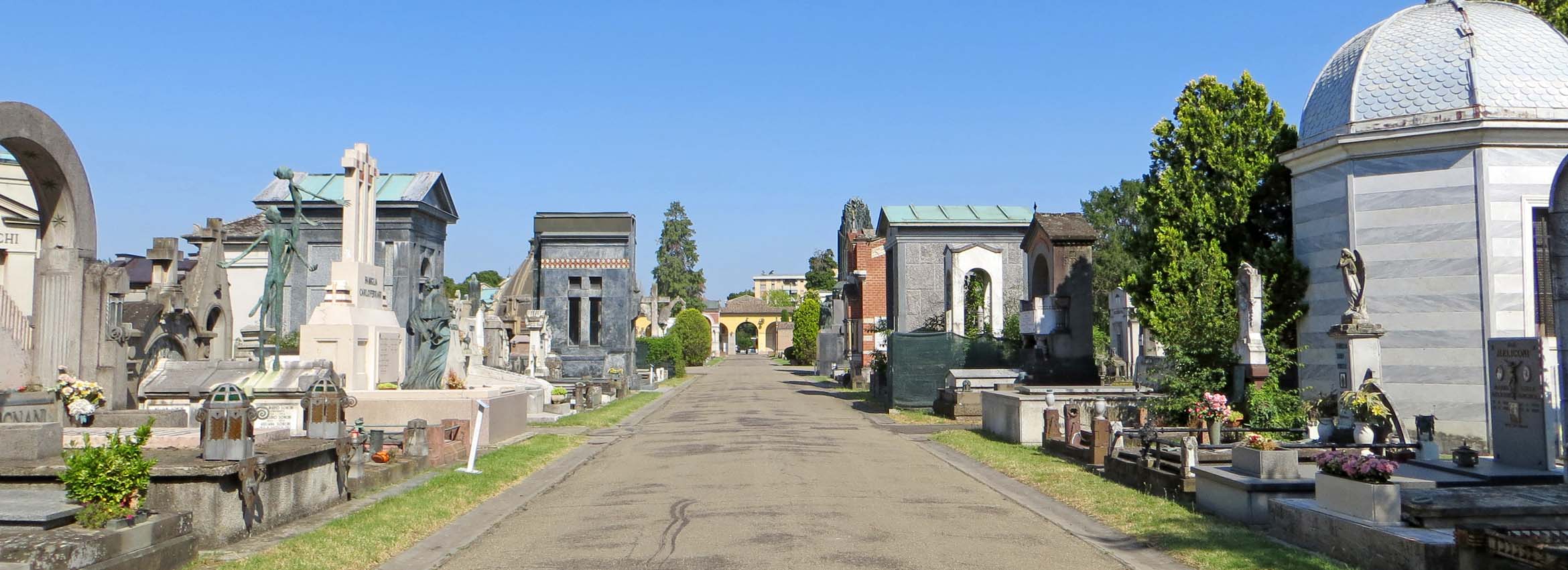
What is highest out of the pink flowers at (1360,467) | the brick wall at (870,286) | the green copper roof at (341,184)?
the green copper roof at (341,184)

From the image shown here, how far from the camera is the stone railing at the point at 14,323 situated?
13.1m

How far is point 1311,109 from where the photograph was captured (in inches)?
787

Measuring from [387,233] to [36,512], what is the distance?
1414 inches

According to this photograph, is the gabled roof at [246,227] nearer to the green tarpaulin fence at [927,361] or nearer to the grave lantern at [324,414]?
the green tarpaulin fence at [927,361]

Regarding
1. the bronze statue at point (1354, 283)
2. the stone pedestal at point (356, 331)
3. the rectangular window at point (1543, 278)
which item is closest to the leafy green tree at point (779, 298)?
the stone pedestal at point (356, 331)

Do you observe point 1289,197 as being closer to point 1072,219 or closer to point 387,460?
point 1072,219

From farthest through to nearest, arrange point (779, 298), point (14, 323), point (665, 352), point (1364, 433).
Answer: point (779, 298) → point (665, 352) → point (14, 323) → point (1364, 433)

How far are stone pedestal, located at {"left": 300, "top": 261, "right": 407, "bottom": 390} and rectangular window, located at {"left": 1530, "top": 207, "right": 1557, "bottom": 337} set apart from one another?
19017 millimetres

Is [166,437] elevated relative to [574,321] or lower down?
lower down

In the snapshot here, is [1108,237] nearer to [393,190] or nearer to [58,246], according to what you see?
[393,190]

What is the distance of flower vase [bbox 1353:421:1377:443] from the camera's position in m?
12.2

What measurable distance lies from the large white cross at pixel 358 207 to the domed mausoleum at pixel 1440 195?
17.6 meters

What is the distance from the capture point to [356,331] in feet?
59.7

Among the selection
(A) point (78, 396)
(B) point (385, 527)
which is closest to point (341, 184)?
(A) point (78, 396)
